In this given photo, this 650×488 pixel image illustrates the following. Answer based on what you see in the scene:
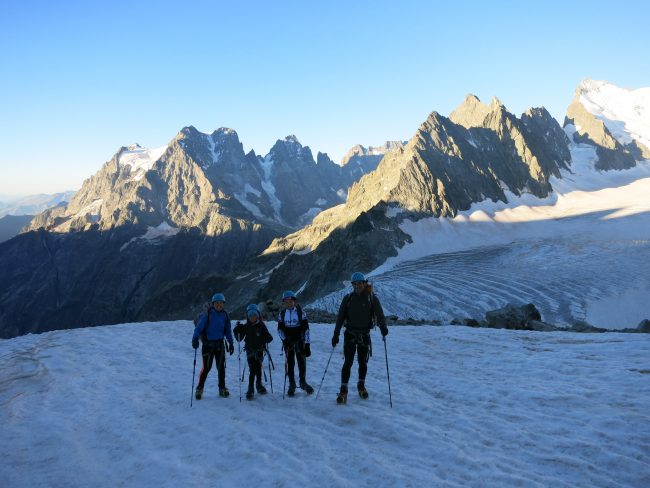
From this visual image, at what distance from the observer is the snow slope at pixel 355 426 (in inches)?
293

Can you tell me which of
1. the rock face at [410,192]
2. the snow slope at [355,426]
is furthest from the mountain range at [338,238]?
the snow slope at [355,426]

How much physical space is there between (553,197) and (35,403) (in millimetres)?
128026

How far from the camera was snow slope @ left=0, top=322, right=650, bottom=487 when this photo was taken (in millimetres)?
7438

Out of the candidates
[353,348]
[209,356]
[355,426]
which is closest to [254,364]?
[209,356]

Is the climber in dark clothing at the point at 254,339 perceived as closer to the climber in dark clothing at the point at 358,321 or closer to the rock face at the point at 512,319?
the climber in dark clothing at the point at 358,321

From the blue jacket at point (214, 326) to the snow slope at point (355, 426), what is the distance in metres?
1.68

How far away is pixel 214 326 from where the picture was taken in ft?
40.1

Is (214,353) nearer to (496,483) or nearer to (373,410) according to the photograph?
(373,410)

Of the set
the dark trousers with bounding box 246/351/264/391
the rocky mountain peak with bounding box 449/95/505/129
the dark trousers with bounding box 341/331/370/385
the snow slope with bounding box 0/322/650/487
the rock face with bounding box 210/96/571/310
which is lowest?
the snow slope with bounding box 0/322/650/487

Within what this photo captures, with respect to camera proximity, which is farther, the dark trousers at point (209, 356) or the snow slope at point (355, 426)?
the dark trousers at point (209, 356)

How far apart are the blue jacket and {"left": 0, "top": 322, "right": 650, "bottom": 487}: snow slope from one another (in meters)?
1.68

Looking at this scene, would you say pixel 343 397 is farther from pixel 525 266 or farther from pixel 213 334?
pixel 525 266

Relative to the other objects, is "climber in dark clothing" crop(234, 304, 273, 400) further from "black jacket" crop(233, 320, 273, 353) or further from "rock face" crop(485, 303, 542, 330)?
"rock face" crop(485, 303, 542, 330)

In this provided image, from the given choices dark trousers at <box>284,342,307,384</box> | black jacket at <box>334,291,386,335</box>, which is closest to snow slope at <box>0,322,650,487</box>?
dark trousers at <box>284,342,307,384</box>
